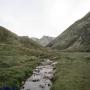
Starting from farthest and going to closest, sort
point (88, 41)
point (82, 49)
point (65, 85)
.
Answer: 1. point (88, 41)
2. point (82, 49)
3. point (65, 85)

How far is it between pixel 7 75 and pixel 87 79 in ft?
59.7

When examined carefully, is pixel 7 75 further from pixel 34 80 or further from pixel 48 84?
pixel 48 84

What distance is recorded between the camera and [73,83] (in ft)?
152

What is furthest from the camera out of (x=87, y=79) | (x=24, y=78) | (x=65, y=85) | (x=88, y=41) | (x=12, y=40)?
(x=88, y=41)

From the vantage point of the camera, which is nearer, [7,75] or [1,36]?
[7,75]

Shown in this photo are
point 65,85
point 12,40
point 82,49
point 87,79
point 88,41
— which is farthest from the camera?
point 88,41

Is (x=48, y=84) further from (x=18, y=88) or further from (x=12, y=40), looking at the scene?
(x=12, y=40)

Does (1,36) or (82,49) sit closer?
(1,36)

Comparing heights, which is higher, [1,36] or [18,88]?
[1,36]

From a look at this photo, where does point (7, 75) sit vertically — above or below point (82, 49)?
below

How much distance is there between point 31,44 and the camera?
155 m

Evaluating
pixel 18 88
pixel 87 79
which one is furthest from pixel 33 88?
pixel 87 79

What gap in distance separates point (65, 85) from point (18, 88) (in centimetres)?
957

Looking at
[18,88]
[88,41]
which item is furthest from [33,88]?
[88,41]
